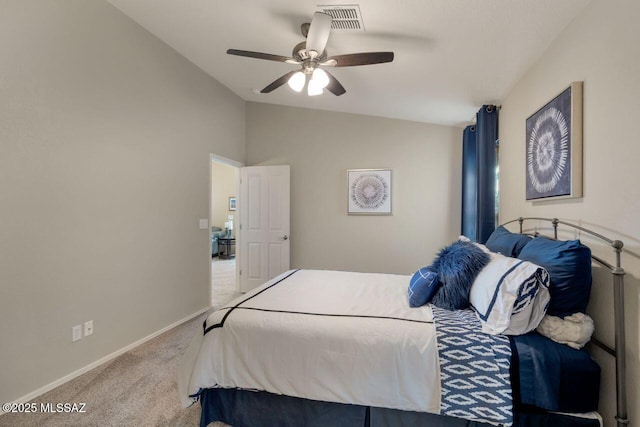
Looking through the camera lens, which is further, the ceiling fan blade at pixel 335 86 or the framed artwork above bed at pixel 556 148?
the ceiling fan blade at pixel 335 86

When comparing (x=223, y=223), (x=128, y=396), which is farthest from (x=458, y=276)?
(x=223, y=223)

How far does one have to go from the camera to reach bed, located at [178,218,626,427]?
4.57 feet

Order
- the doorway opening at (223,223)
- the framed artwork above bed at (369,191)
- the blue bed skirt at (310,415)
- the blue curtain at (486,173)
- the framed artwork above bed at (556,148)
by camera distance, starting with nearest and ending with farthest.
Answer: the blue bed skirt at (310,415) < the framed artwork above bed at (556,148) < the blue curtain at (486,173) < the framed artwork above bed at (369,191) < the doorway opening at (223,223)

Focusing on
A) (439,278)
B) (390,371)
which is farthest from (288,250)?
(390,371)

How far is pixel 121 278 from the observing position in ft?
8.86

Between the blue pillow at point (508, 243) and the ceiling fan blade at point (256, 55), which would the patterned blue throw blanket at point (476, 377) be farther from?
the ceiling fan blade at point (256, 55)

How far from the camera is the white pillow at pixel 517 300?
4.75 ft

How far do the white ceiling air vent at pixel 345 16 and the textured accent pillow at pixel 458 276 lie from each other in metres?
1.75

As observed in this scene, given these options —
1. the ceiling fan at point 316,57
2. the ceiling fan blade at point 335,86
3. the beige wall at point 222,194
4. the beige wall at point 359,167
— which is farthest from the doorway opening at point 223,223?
the ceiling fan at point 316,57

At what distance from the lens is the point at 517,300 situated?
145cm

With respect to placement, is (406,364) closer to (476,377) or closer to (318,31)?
(476,377)

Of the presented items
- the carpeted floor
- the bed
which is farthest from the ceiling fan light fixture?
the carpeted floor

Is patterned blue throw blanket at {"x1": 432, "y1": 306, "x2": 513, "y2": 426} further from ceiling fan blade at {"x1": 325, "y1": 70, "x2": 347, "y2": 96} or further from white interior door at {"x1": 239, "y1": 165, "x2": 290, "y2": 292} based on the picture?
white interior door at {"x1": 239, "y1": 165, "x2": 290, "y2": 292}

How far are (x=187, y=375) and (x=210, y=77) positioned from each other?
11.3 feet
